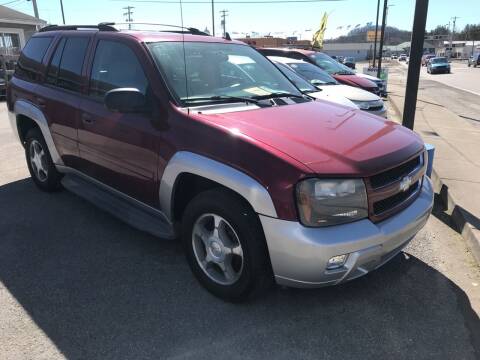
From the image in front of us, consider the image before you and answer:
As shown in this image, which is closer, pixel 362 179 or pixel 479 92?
pixel 362 179

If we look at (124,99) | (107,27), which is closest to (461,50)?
(107,27)

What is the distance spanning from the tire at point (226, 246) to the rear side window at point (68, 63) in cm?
203

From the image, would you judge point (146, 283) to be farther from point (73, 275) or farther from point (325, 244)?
point (325, 244)

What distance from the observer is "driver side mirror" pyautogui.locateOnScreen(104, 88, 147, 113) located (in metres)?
3.26

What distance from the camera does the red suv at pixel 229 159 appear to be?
267cm

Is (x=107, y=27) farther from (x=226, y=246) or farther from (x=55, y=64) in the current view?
(x=226, y=246)

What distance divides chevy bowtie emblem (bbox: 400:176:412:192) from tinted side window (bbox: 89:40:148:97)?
2.05 m

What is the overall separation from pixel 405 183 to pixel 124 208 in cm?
232

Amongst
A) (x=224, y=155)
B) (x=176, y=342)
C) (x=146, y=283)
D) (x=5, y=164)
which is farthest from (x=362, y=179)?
(x=5, y=164)

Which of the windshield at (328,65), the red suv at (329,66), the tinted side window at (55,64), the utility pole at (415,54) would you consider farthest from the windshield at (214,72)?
the windshield at (328,65)

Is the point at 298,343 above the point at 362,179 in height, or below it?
below

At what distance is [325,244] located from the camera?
2.59 m

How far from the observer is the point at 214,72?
3801mm

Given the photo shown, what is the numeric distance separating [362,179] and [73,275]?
7.83 ft
